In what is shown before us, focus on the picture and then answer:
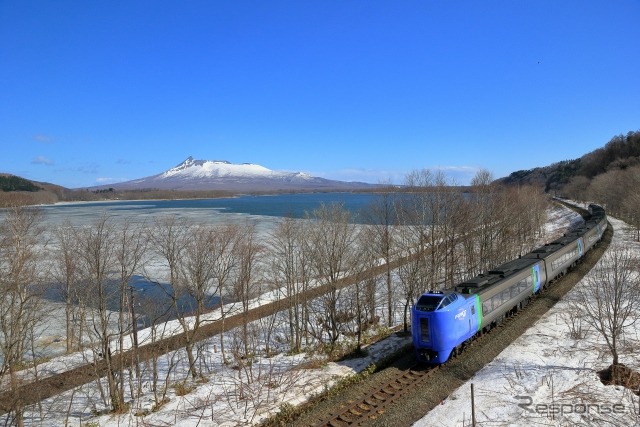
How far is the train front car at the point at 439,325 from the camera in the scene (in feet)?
50.4

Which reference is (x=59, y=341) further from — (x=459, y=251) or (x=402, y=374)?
(x=459, y=251)

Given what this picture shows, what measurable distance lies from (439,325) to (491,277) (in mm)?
6060

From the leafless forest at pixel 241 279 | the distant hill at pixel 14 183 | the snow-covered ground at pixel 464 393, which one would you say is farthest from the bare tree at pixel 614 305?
the distant hill at pixel 14 183

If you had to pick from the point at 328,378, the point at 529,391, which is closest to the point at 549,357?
the point at 529,391

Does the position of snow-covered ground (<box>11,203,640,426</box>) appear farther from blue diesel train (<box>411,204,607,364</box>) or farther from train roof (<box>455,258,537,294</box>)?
train roof (<box>455,258,537,294</box>)

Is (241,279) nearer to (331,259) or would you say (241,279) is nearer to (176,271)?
(176,271)

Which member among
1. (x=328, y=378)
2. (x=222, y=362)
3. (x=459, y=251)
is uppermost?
(x=459, y=251)

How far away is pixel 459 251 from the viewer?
1303 inches

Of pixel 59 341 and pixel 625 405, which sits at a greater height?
pixel 625 405

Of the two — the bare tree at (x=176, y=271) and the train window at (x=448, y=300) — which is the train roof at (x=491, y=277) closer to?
the train window at (x=448, y=300)

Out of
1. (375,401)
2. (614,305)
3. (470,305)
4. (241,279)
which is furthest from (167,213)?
(614,305)

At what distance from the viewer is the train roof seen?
17.8m

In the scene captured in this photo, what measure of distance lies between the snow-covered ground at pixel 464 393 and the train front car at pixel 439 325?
4.99 ft

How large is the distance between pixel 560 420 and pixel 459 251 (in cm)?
2227
